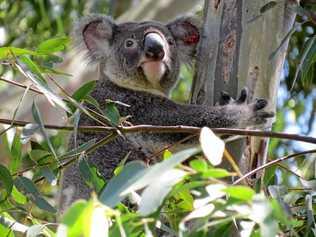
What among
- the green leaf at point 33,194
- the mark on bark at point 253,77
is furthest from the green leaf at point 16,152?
the mark on bark at point 253,77

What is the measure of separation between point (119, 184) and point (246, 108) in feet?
3.82

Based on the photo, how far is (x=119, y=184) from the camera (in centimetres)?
127

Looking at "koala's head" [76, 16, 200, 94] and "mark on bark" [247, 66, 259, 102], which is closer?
"mark on bark" [247, 66, 259, 102]

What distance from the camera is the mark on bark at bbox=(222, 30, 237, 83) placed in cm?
232

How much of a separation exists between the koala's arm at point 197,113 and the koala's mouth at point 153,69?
0.08 m

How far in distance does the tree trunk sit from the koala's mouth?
643 millimetres

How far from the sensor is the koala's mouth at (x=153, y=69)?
10.1 ft

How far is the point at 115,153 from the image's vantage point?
3031 millimetres

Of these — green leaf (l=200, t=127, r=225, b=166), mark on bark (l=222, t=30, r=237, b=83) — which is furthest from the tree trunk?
green leaf (l=200, t=127, r=225, b=166)

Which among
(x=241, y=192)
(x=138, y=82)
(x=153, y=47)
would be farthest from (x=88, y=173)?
(x=138, y=82)

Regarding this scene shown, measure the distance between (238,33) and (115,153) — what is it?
93 cm

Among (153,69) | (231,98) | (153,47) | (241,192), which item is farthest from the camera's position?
(153,69)

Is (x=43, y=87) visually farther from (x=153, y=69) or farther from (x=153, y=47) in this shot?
(x=153, y=69)

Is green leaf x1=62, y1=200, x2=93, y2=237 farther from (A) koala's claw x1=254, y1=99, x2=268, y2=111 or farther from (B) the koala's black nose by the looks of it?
(B) the koala's black nose
